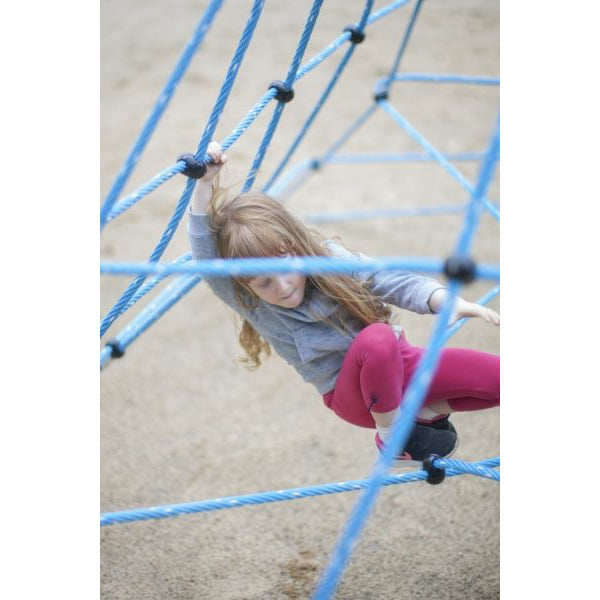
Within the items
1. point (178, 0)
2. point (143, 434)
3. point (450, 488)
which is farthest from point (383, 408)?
point (178, 0)

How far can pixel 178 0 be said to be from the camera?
16.7 feet

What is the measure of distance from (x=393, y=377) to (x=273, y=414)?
1047 mm

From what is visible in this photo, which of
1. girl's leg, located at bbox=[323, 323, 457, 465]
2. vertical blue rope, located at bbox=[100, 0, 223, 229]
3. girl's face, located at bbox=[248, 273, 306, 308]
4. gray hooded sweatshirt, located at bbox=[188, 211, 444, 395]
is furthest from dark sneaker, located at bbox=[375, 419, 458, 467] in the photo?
vertical blue rope, located at bbox=[100, 0, 223, 229]

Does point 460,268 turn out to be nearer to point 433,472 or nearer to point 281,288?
point 281,288

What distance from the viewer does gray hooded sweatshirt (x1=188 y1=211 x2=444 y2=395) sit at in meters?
1.12

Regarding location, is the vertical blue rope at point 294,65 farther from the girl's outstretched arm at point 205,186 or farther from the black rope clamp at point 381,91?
the black rope clamp at point 381,91

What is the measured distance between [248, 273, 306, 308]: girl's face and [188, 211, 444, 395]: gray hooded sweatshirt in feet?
0.13

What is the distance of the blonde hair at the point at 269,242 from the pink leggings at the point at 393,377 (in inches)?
2.3

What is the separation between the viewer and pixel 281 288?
1074mm

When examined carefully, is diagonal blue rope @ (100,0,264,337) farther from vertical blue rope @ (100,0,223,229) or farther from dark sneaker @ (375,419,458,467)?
dark sneaker @ (375,419,458,467)
